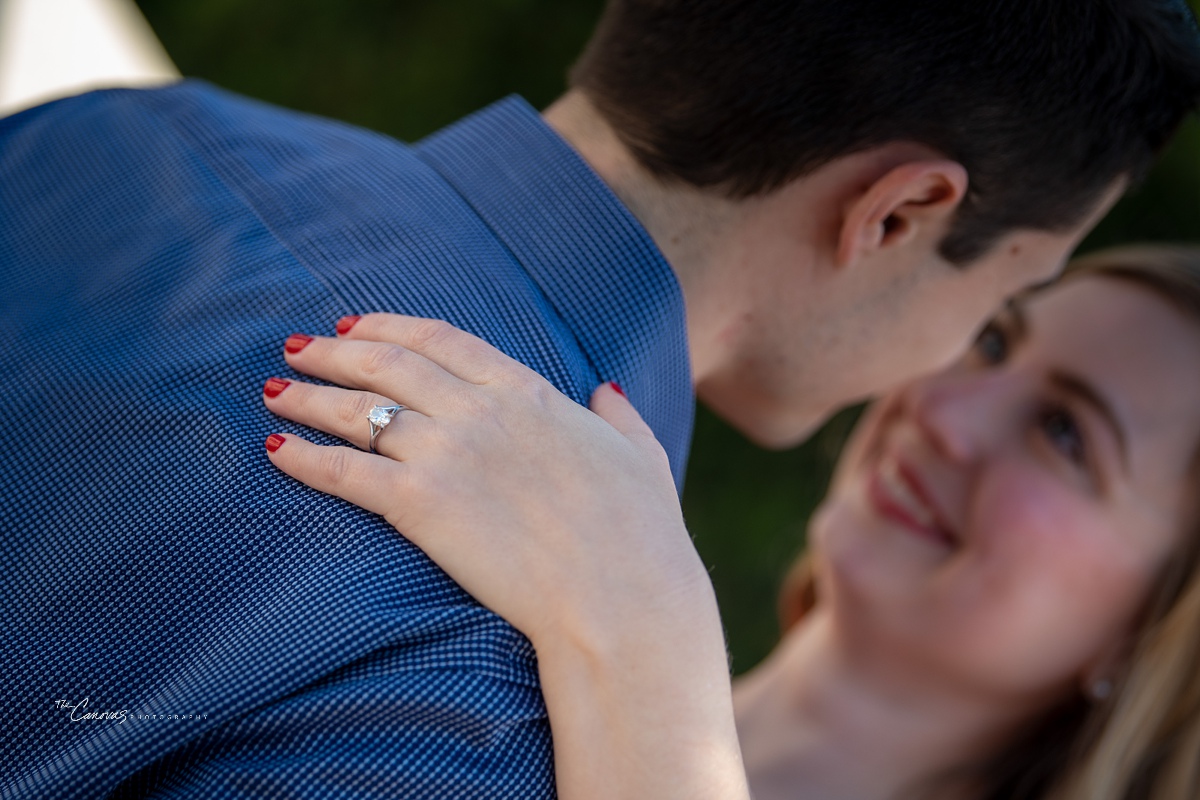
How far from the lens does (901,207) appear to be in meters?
1.46

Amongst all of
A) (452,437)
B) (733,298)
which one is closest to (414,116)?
(733,298)

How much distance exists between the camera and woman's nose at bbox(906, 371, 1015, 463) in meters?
2.20

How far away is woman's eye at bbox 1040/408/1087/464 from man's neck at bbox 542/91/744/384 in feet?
3.36

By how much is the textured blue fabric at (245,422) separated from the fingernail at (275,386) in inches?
0.7

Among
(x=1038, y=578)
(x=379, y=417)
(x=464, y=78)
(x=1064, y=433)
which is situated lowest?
(x=1038, y=578)

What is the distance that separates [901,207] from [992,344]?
1.07 m

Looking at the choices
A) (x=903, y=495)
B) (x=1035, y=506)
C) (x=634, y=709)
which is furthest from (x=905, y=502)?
(x=634, y=709)

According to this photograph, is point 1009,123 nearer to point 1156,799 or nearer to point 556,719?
point 556,719

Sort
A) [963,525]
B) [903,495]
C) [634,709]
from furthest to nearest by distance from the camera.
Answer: [903,495]
[963,525]
[634,709]

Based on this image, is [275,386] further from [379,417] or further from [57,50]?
[57,50]

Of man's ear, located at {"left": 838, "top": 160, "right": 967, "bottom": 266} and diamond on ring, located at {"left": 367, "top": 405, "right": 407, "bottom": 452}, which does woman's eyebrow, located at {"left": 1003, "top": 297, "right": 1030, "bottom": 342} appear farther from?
diamond on ring, located at {"left": 367, "top": 405, "right": 407, "bottom": 452}

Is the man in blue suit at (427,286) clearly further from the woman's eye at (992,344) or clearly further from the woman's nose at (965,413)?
the woman's eye at (992,344)

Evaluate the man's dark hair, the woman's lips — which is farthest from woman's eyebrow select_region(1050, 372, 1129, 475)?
the man's dark hair

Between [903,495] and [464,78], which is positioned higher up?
[464,78]
